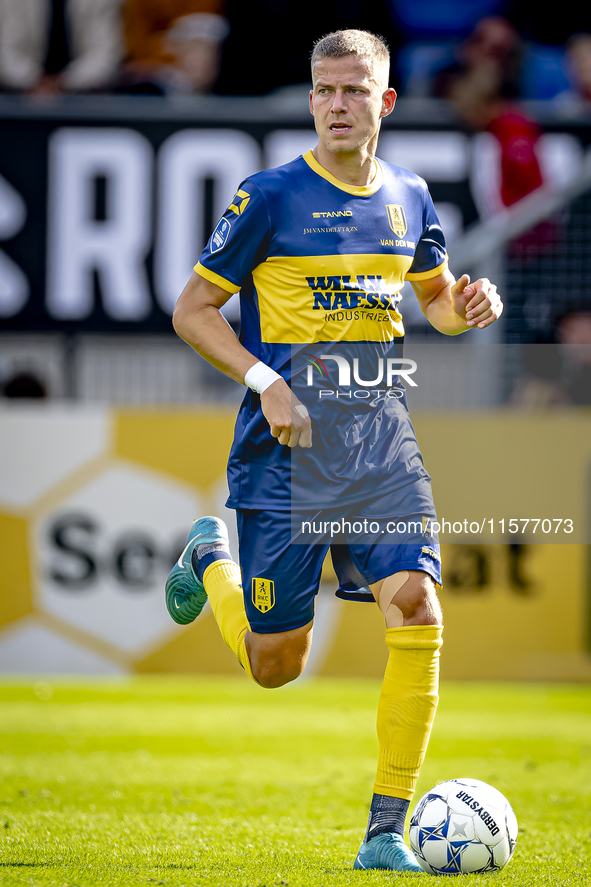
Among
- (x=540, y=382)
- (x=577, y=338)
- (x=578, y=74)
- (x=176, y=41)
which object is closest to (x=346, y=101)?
(x=577, y=338)

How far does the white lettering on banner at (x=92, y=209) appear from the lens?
840cm

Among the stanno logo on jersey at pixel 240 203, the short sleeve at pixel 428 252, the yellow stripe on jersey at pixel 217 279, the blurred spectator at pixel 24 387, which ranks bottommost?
the blurred spectator at pixel 24 387

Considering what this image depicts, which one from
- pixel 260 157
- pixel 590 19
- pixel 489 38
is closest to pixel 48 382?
pixel 260 157

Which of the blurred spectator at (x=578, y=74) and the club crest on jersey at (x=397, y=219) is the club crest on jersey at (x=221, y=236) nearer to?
the club crest on jersey at (x=397, y=219)

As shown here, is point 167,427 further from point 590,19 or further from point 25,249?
point 590,19

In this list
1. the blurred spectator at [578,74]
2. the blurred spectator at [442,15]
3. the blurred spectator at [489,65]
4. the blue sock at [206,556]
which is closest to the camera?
the blue sock at [206,556]

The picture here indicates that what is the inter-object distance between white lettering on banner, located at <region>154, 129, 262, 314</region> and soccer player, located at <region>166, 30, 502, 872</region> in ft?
15.0

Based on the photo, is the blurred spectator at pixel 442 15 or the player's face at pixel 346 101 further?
the blurred spectator at pixel 442 15

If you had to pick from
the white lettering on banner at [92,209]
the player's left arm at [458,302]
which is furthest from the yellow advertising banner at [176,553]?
the player's left arm at [458,302]

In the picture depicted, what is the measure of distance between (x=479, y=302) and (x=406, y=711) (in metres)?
1.33

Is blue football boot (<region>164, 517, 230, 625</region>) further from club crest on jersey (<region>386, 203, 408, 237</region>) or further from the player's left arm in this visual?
club crest on jersey (<region>386, 203, 408, 237</region>)

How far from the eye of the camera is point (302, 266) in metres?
3.81

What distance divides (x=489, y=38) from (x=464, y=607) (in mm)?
4419

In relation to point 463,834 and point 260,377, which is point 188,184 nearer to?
point 260,377
